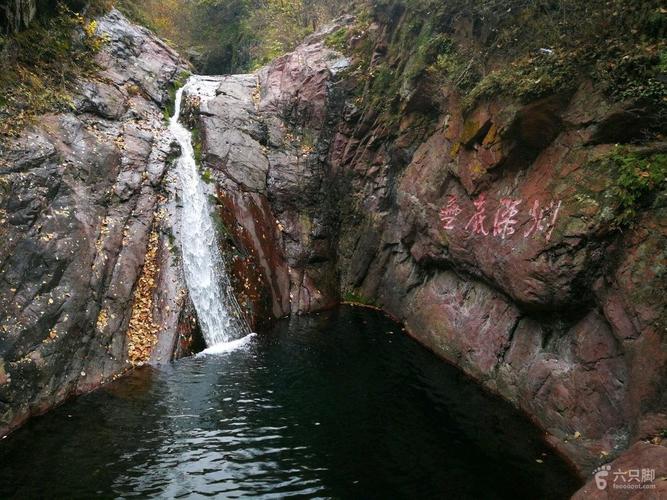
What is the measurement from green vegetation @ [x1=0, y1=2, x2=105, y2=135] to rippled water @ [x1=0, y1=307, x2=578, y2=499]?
22.2 feet

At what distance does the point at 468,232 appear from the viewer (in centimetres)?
1066

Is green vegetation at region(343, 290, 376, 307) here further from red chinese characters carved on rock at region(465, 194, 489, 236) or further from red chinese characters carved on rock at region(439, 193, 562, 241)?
red chinese characters carved on rock at region(465, 194, 489, 236)

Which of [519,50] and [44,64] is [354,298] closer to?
[519,50]

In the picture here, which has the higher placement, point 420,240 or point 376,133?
point 376,133

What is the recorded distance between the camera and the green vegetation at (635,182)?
667 centimetres

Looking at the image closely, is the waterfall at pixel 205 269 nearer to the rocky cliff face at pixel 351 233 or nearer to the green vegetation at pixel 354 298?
the rocky cliff face at pixel 351 233

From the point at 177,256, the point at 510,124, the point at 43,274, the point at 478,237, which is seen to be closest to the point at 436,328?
A: the point at 478,237

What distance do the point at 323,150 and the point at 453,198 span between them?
6.61 m

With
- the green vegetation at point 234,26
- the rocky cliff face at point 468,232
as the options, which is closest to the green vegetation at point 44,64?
the rocky cliff face at point 468,232

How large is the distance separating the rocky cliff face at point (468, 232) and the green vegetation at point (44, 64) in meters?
4.11

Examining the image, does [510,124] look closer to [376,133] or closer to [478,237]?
[478,237]

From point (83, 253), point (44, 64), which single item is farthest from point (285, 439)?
point (44, 64)

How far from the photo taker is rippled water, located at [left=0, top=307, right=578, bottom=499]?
6.23 meters

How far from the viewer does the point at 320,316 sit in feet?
47.0
